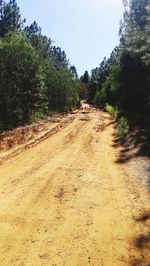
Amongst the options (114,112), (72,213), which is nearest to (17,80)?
(114,112)

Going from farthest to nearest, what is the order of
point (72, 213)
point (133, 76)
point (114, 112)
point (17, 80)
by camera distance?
point (114, 112) → point (17, 80) → point (133, 76) → point (72, 213)

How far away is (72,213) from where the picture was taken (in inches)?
400

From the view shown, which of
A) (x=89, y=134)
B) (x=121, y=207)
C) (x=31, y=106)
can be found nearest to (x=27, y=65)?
(x=31, y=106)

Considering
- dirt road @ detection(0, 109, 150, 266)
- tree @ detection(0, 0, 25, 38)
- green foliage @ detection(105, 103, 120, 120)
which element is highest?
tree @ detection(0, 0, 25, 38)

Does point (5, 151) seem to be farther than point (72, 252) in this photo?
Yes

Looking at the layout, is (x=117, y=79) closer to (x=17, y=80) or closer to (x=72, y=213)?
(x=17, y=80)

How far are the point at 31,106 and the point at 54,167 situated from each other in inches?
892

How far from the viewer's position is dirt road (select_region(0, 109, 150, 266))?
7.91 metres

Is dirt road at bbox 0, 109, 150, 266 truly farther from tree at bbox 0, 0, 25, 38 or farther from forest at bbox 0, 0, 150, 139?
tree at bbox 0, 0, 25, 38

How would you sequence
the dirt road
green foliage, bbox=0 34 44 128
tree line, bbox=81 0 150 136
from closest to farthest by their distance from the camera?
the dirt road < tree line, bbox=81 0 150 136 < green foliage, bbox=0 34 44 128

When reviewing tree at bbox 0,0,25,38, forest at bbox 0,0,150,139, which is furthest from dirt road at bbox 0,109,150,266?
tree at bbox 0,0,25,38

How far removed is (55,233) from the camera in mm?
8930

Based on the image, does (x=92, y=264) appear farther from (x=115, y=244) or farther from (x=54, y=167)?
(x=54, y=167)

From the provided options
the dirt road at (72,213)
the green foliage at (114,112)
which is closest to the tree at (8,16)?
the green foliage at (114,112)
